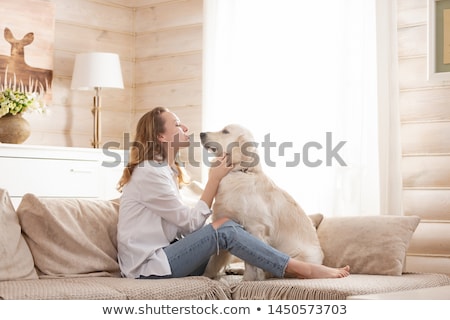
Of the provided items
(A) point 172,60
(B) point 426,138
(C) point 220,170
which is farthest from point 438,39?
(A) point 172,60

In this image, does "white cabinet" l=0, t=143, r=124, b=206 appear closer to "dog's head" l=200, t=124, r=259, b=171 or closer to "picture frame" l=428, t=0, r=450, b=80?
"dog's head" l=200, t=124, r=259, b=171

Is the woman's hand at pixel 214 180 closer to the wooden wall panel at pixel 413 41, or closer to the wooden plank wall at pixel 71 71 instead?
the wooden wall panel at pixel 413 41

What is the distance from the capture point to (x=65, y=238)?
3.10 metres

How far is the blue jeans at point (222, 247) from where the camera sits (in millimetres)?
3096

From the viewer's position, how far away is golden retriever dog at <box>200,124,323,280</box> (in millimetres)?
3232

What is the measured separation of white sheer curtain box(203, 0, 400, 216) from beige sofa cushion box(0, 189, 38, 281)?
1.82 m

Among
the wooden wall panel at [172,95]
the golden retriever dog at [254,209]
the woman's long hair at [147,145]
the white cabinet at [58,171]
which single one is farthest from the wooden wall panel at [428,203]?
the white cabinet at [58,171]

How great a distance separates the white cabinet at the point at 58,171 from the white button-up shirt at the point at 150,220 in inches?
46.8

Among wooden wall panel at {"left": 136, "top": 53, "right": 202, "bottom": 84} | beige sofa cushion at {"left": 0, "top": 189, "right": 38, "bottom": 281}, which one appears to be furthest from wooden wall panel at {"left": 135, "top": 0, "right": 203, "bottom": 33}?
beige sofa cushion at {"left": 0, "top": 189, "right": 38, "bottom": 281}

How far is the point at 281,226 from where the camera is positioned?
10.9ft

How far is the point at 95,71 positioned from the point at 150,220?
6.27ft
